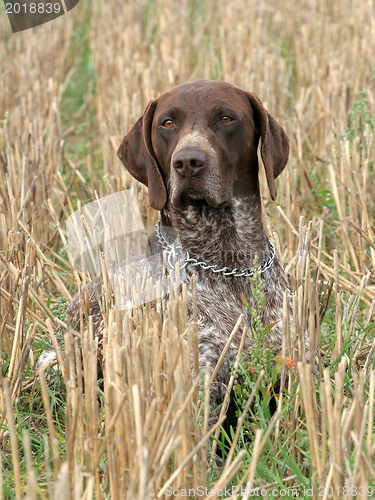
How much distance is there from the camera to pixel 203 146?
3895 mm

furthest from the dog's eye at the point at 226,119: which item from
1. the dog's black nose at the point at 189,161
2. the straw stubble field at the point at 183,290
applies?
the straw stubble field at the point at 183,290

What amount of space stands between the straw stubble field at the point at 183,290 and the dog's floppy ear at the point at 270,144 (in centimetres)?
29

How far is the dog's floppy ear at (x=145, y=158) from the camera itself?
13.9 feet

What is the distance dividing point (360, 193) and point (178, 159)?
1680 millimetres

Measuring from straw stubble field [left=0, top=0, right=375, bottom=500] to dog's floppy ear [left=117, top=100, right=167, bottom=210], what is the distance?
2.34 feet

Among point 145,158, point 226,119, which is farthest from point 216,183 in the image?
point 145,158

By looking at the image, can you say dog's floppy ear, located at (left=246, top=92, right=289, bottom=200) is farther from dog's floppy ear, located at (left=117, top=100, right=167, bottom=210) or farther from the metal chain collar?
dog's floppy ear, located at (left=117, top=100, right=167, bottom=210)

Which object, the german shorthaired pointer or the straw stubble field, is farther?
the german shorthaired pointer

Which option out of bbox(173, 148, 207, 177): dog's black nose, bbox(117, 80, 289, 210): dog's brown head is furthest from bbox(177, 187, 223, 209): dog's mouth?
bbox(173, 148, 207, 177): dog's black nose

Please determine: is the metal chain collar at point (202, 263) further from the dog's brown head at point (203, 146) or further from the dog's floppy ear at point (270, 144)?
the dog's floppy ear at point (270, 144)

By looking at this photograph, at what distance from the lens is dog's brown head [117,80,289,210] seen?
12.8ft

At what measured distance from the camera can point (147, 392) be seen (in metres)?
2.80

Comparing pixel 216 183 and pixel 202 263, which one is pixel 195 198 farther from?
pixel 202 263

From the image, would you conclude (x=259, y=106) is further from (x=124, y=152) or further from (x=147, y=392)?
(x=147, y=392)
